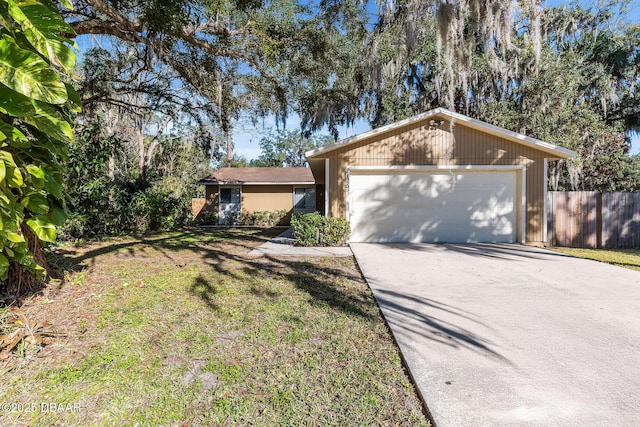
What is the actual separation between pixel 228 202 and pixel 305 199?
4296mm

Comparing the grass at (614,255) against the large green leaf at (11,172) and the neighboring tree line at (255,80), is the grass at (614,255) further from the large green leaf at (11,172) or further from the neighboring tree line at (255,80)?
the large green leaf at (11,172)

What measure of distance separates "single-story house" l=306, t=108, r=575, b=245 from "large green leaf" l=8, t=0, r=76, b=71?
7.12 m

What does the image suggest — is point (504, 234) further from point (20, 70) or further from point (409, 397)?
point (20, 70)

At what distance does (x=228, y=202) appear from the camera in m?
18.3

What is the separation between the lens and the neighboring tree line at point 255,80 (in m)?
2.55

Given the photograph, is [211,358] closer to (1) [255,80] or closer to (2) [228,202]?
(1) [255,80]

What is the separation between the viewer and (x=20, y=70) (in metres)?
2.13

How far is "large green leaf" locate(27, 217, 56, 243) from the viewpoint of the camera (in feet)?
9.82

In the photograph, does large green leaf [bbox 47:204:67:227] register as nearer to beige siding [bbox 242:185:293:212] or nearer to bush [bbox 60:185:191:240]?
bush [bbox 60:185:191:240]

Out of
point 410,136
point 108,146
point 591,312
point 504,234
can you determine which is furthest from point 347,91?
point 591,312

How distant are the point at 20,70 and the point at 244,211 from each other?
1621 cm

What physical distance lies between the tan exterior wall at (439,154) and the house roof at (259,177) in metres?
8.23

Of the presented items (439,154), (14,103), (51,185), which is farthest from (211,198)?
(14,103)

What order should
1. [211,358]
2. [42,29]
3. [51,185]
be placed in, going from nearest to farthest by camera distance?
[42,29]
[211,358]
[51,185]
